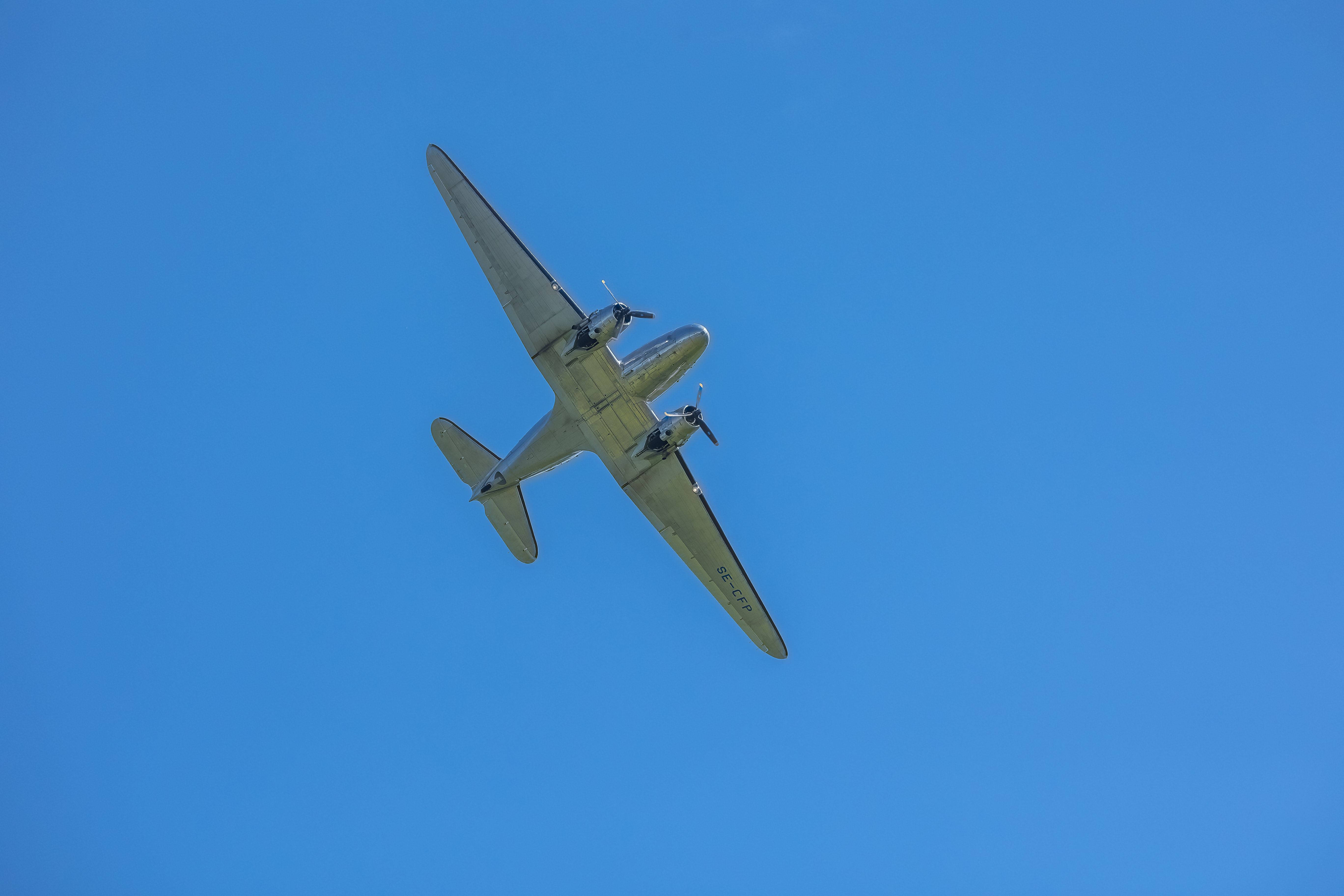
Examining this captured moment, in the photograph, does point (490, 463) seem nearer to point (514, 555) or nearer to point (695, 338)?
point (514, 555)

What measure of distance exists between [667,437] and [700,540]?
535 cm

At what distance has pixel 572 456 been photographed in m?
40.6

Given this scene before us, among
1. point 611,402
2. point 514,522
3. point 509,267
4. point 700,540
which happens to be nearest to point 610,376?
point 611,402

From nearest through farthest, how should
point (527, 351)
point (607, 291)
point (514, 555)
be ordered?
point (607, 291) < point (527, 351) < point (514, 555)

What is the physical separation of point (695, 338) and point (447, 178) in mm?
12270

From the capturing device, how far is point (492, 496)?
42.3 metres

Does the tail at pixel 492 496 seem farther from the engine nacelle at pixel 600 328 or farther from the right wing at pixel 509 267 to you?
the engine nacelle at pixel 600 328

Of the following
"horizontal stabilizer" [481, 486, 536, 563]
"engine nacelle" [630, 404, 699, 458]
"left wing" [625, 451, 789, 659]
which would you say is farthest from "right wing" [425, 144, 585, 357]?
"horizontal stabilizer" [481, 486, 536, 563]

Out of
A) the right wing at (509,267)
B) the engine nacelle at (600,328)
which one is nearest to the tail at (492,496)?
the right wing at (509,267)

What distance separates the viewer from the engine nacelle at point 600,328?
35.9 m

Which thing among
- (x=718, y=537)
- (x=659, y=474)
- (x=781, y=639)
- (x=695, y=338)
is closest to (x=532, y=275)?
(x=695, y=338)

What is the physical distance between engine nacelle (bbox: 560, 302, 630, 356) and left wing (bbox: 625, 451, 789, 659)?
5.59 metres

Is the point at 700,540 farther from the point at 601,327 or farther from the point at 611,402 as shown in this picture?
the point at 601,327

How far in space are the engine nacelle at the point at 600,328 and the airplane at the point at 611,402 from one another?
0.04 meters
